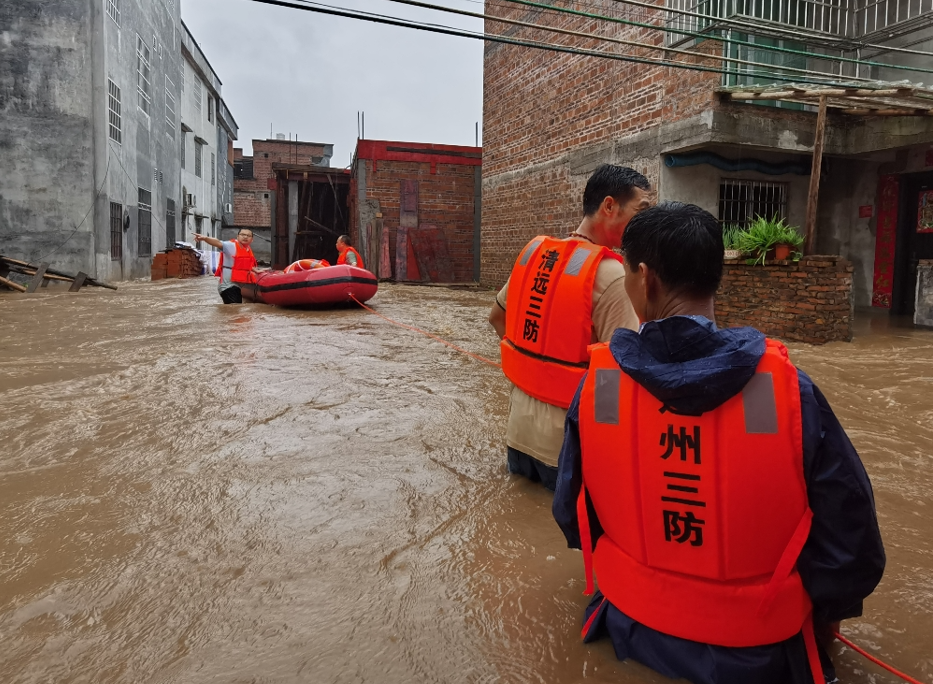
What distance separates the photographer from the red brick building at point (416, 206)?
18.0 meters

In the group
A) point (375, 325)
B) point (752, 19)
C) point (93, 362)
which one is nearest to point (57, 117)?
point (375, 325)

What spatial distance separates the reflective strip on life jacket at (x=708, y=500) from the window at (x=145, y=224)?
19.3m

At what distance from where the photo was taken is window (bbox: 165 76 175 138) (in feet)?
70.7

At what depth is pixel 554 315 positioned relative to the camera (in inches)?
104

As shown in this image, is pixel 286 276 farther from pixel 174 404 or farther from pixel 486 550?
pixel 486 550

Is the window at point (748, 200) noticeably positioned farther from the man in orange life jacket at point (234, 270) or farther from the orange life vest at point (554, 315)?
the orange life vest at point (554, 315)

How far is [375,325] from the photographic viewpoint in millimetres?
8773

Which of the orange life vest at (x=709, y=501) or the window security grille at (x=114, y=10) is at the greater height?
the window security grille at (x=114, y=10)

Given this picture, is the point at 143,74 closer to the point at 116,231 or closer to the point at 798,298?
the point at 116,231

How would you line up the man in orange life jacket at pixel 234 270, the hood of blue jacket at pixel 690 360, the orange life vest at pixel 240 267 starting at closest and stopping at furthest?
the hood of blue jacket at pixel 690 360 → the man in orange life jacket at pixel 234 270 → the orange life vest at pixel 240 267

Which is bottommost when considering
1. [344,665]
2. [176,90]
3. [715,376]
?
[344,665]

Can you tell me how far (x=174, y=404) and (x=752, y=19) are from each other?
28.0ft

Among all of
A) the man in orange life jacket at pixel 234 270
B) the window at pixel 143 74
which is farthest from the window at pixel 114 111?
the man in orange life jacket at pixel 234 270

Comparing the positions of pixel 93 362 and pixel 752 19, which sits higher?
pixel 752 19
